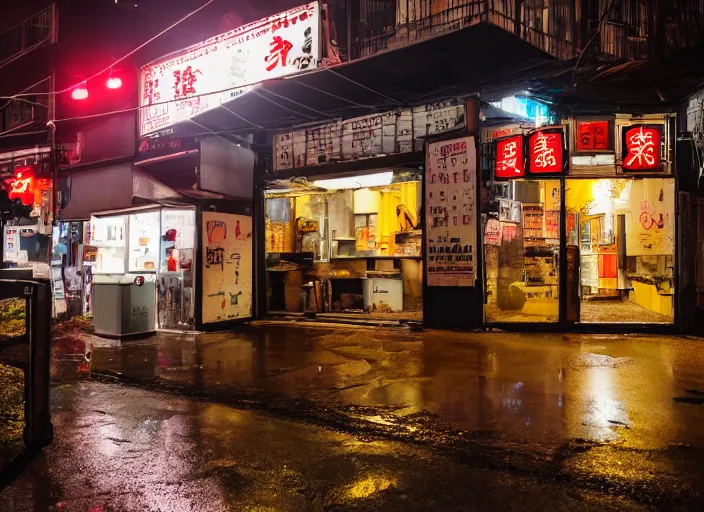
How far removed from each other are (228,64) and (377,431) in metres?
9.54

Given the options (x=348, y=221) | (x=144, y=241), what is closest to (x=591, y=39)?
(x=348, y=221)

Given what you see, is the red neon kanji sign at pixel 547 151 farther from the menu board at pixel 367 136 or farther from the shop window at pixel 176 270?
the shop window at pixel 176 270

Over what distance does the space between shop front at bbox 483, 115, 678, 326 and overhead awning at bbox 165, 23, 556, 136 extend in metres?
1.61

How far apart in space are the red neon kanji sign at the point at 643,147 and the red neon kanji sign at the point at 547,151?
1.42m

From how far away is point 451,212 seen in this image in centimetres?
1072

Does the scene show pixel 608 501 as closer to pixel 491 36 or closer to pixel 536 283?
pixel 491 36

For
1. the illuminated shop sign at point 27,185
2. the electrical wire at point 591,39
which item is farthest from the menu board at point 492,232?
the illuminated shop sign at point 27,185

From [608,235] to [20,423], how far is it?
44.4 feet

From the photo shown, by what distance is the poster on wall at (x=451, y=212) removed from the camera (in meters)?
10.5

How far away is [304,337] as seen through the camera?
35.1 feet

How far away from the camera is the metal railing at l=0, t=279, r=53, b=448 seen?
4.54 meters

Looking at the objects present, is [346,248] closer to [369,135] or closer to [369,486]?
[369,135]

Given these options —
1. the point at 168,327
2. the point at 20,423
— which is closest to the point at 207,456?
the point at 20,423

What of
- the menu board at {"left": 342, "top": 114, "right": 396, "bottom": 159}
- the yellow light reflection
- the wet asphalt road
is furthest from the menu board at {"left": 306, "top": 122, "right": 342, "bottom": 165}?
the yellow light reflection
